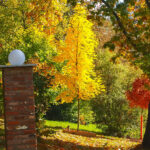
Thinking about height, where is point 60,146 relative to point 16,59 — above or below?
below

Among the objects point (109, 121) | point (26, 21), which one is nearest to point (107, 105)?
point (109, 121)

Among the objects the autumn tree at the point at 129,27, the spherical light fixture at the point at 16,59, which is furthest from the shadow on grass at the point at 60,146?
the spherical light fixture at the point at 16,59

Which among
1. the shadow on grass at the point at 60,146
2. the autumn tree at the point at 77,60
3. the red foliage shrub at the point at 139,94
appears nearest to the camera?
the shadow on grass at the point at 60,146

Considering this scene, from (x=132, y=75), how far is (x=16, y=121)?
58.7ft

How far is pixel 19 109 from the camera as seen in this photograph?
405 cm

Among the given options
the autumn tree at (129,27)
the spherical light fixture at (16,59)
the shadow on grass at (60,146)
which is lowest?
the shadow on grass at (60,146)

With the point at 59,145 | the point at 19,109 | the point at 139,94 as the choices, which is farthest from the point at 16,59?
the point at 139,94

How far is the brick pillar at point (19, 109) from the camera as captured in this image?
403 centimetres

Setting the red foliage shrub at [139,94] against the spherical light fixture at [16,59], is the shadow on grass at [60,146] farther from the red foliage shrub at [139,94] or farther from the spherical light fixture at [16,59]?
the spherical light fixture at [16,59]

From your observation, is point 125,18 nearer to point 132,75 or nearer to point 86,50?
point 86,50

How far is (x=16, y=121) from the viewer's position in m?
4.05

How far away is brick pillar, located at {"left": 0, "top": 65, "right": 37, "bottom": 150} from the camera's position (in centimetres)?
403

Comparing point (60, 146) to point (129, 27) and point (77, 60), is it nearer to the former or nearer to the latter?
point (129, 27)

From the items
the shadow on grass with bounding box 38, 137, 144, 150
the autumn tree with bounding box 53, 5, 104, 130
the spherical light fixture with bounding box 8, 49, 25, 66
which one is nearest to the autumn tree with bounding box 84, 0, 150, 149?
the shadow on grass with bounding box 38, 137, 144, 150
